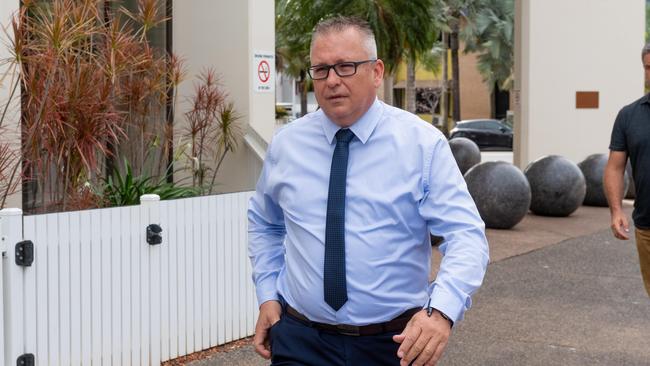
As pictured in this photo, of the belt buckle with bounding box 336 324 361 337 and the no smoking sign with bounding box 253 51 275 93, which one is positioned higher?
the no smoking sign with bounding box 253 51 275 93

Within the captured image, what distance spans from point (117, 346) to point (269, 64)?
473 cm

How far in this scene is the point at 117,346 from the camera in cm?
573

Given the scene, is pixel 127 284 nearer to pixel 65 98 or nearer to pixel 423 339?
pixel 65 98

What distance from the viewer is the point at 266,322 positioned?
333 cm

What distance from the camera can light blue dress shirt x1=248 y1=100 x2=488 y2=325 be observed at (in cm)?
302

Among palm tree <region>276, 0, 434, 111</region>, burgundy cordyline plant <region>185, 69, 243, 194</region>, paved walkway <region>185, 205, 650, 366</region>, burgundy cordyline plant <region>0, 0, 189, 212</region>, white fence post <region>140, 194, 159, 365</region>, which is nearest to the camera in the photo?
white fence post <region>140, 194, 159, 365</region>

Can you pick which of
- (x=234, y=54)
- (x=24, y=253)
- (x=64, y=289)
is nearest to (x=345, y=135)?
(x=24, y=253)

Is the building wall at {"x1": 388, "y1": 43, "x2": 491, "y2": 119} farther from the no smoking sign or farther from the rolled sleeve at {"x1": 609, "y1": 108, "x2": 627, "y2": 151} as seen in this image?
the rolled sleeve at {"x1": 609, "y1": 108, "x2": 627, "y2": 151}

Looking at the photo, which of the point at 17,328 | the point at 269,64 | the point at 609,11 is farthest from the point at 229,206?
the point at 609,11

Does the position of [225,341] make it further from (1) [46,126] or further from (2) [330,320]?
(2) [330,320]

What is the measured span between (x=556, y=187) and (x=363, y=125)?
12410 mm

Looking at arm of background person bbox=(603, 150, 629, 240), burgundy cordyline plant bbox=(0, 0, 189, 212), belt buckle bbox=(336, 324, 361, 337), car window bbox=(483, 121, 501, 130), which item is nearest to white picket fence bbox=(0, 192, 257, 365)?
burgundy cordyline plant bbox=(0, 0, 189, 212)

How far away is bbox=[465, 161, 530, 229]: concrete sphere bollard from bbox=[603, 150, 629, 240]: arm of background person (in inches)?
294

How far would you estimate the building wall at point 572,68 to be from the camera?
18531mm
